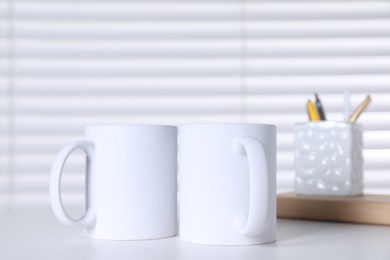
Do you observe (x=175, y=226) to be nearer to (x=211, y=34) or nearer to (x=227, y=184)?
(x=227, y=184)

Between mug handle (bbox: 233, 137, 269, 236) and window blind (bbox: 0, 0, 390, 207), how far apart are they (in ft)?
3.65

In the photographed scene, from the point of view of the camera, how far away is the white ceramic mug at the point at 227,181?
54 cm

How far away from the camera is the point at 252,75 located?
1.67 m

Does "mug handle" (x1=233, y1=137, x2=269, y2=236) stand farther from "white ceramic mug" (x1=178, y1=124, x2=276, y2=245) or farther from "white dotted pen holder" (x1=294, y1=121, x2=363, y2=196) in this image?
"white dotted pen holder" (x1=294, y1=121, x2=363, y2=196)

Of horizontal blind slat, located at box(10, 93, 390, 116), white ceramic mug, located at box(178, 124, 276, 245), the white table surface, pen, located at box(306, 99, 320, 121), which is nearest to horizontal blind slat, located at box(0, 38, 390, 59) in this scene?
horizontal blind slat, located at box(10, 93, 390, 116)

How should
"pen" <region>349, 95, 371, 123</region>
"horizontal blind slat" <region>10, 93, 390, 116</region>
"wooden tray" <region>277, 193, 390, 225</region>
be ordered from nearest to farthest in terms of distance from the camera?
"wooden tray" <region>277, 193, 390, 225</region> → "pen" <region>349, 95, 371, 123</region> → "horizontal blind slat" <region>10, 93, 390, 116</region>

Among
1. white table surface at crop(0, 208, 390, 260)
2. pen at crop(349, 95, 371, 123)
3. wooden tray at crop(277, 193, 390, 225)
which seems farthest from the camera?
pen at crop(349, 95, 371, 123)

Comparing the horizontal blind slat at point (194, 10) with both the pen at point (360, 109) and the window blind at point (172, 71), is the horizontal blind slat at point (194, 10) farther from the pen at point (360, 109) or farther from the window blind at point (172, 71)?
the pen at point (360, 109)

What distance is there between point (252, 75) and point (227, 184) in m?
1.14

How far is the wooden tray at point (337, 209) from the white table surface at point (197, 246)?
0.03 meters

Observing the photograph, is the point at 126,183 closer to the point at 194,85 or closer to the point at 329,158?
the point at 329,158

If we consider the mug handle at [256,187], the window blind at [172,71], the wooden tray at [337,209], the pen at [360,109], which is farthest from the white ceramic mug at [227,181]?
the window blind at [172,71]

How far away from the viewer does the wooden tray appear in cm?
73

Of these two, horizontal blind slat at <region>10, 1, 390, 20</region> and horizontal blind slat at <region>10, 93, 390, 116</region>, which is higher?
horizontal blind slat at <region>10, 1, 390, 20</region>
